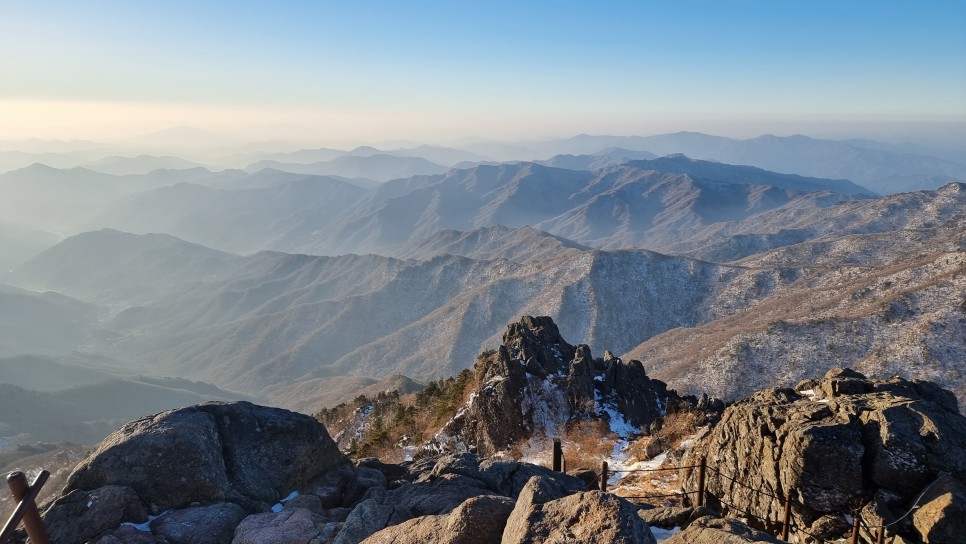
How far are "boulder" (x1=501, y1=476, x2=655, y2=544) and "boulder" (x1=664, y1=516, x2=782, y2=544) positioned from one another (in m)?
1.57

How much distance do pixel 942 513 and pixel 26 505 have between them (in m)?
17.2

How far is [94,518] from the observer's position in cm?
1227

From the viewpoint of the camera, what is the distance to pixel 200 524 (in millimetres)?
12898

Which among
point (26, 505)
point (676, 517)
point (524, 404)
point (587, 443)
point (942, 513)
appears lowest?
point (587, 443)

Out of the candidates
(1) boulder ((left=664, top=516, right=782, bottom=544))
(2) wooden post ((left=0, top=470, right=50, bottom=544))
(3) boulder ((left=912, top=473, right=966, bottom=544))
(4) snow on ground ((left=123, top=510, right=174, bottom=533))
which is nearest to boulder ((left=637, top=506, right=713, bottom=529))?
(1) boulder ((left=664, top=516, right=782, bottom=544))

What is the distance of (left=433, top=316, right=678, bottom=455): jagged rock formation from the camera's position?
29.7 m

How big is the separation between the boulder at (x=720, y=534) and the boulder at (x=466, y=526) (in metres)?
3.47

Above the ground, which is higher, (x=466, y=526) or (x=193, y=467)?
(x=466, y=526)

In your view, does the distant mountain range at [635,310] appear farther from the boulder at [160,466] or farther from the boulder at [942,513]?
the boulder at [160,466]

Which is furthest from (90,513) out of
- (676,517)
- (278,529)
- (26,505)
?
(676,517)

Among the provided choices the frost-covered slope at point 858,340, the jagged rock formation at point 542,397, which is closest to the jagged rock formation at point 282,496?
the jagged rock formation at point 542,397

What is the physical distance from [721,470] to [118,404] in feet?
493

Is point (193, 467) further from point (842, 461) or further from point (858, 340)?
point (858, 340)

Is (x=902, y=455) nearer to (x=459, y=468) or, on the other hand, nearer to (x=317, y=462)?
(x=459, y=468)
